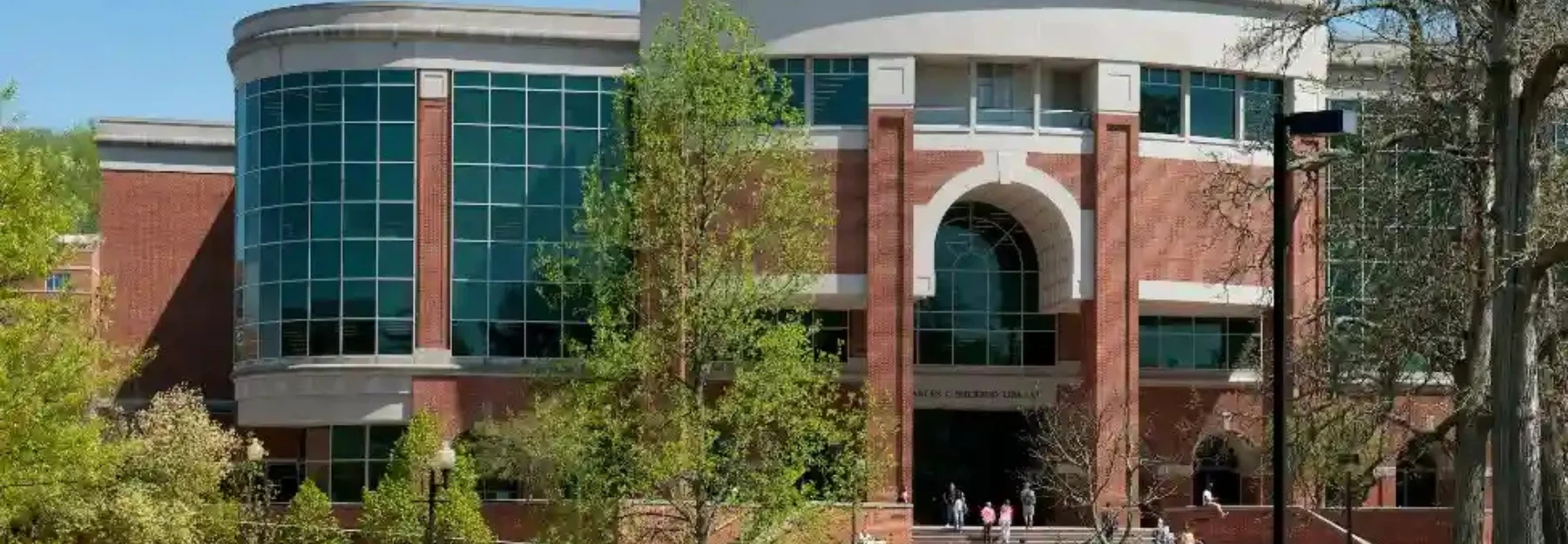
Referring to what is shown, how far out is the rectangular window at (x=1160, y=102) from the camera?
6375 cm

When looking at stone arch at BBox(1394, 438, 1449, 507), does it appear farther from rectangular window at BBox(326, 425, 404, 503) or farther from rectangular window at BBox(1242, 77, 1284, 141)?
rectangular window at BBox(326, 425, 404, 503)

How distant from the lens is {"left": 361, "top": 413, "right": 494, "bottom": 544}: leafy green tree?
56.5 metres

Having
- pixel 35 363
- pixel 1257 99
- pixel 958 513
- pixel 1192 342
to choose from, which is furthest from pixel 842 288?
pixel 35 363

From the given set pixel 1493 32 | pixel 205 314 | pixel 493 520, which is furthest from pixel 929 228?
pixel 1493 32

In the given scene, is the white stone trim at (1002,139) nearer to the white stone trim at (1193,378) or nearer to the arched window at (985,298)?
the arched window at (985,298)

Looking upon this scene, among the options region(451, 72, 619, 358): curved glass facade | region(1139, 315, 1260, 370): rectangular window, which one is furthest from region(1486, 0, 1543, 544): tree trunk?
region(1139, 315, 1260, 370): rectangular window

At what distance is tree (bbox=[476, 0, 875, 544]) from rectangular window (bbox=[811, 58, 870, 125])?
5811mm

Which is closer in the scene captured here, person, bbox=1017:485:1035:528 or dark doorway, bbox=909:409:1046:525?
person, bbox=1017:485:1035:528

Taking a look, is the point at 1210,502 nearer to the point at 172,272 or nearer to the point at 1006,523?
the point at 1006,523

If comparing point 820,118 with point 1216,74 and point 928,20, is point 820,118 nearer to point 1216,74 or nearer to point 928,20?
point 928,20

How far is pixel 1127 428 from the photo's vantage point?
191ft

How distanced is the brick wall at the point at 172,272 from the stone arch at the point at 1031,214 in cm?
2480

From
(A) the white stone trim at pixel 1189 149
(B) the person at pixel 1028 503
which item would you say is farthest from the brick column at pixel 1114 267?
(B) the person at pixel 1028 503

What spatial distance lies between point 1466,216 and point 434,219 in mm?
34180
